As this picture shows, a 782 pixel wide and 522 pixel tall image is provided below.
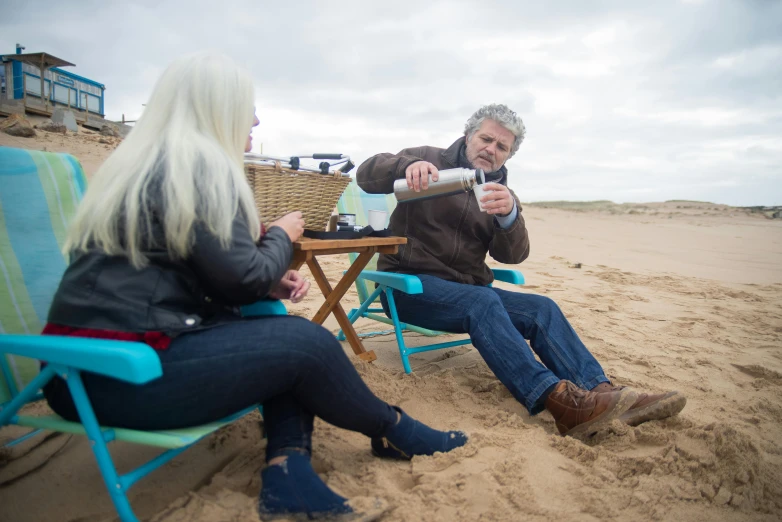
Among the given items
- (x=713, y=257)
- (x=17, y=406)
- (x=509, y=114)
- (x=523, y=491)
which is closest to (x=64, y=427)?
(x=17, y=406)

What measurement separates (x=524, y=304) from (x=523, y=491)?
1217mm

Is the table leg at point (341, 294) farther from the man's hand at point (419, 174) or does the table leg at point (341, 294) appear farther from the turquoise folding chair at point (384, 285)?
the man's hand at point (419, 174)

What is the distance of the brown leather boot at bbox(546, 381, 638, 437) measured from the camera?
86.4 inches

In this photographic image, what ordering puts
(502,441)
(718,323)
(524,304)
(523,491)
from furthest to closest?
(718,323)
(524,304)
(502,441)
(523,491)

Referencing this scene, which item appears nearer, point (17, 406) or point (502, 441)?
point (17, 406)

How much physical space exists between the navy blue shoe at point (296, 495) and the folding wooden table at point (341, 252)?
38.5 inches

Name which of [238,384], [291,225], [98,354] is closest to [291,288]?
[291,225]

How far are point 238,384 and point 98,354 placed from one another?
362 mm

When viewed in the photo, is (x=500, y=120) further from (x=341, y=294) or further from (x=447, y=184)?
(x=341, y=294)

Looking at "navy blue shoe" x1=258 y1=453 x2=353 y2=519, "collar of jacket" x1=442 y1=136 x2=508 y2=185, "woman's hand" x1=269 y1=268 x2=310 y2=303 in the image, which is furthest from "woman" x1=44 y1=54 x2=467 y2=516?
"collar of jacket" x1=442 y1=136 x2=508 y2=185

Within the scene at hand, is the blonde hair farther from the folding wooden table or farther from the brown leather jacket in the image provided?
the brown leather jacket

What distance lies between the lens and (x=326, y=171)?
2529 millimetres

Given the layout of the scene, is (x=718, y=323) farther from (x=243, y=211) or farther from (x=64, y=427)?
(x=64, y=427)

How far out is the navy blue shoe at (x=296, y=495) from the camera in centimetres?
150
